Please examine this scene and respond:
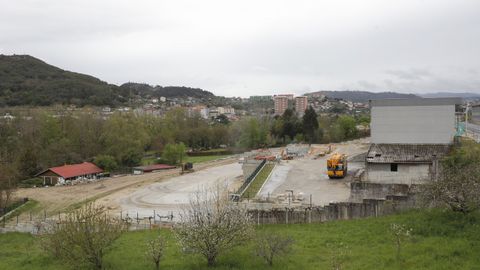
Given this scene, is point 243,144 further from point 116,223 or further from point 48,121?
point 116,223

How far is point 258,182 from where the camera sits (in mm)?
44812

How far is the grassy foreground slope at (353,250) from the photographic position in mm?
15164

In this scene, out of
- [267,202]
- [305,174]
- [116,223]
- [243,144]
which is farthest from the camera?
[243,144]

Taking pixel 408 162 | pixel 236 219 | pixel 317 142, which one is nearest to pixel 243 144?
pixel 317 142

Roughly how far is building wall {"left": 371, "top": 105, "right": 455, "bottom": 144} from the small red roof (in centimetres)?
3944

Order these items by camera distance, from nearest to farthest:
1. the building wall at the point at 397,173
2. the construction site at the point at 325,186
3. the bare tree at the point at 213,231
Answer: the bare tree at the point at 213,231 < the construction site at the point at 325,186 < the building wall at the point at 397,173

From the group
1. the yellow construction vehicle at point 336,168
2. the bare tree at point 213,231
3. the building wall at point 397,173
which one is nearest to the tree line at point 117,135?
the bare tree at point 213,231

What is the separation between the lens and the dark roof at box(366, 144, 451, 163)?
117ft

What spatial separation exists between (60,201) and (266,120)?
245 feet

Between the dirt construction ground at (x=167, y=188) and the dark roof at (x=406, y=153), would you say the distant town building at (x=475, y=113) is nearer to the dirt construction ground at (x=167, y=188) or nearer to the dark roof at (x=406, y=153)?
the dirt construction ground at (x=167, y=188)

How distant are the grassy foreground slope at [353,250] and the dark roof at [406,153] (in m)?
14.5

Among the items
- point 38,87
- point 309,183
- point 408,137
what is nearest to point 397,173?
point 408,137

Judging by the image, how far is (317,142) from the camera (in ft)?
323

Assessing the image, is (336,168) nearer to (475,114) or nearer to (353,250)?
(353,250)
